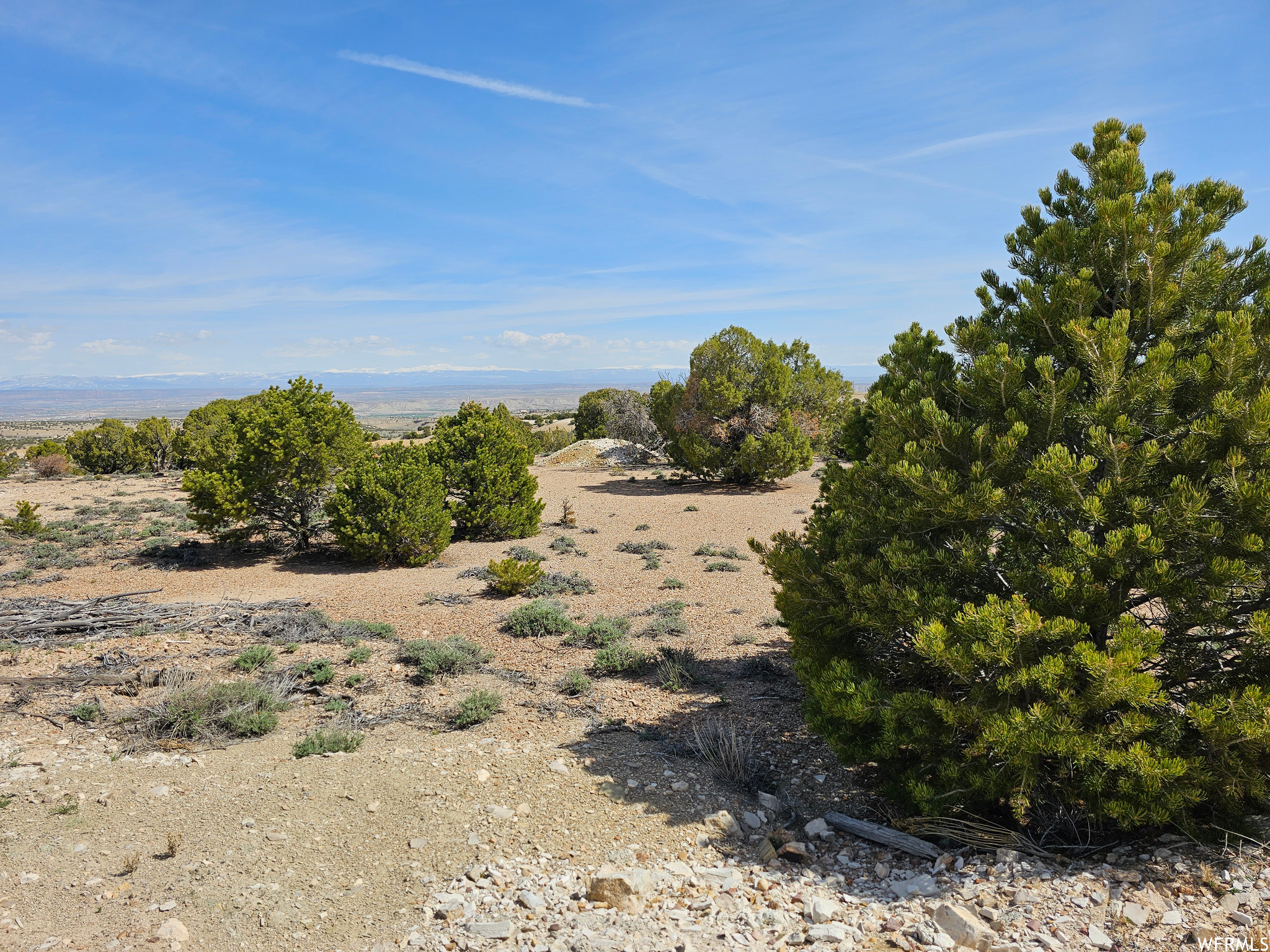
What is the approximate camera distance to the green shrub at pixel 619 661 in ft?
24.7

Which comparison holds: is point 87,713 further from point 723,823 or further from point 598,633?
point 723,823

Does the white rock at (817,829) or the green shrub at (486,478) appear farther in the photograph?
the green shrub at (486,478)

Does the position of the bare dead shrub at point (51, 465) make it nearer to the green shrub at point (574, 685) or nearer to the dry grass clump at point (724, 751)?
the green shrub at point (574, 685)

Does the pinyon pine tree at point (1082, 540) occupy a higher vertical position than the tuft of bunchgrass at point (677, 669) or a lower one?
higher

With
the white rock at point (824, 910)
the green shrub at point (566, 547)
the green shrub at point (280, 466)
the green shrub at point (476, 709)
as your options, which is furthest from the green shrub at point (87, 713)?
the green shrub at point (566, 547)

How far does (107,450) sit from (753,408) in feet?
90.2

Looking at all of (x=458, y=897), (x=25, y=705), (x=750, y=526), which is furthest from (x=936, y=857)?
(x=750, y=526)

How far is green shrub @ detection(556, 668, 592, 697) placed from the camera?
→ 695cm

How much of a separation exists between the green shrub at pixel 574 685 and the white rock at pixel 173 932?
12.4ft

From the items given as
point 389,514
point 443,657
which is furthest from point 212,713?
point 389,514

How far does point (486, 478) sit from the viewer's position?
15.0m

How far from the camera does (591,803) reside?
4812 mm

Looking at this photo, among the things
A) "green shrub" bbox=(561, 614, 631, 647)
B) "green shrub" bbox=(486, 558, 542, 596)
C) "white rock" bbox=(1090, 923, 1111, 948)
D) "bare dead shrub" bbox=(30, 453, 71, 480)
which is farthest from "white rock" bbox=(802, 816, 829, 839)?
"bare dead shrub" bbox=(30, 453, 71, 480)

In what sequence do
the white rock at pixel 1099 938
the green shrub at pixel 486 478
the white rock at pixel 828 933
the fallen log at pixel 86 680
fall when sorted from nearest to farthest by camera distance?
the white rock at pixel 1099 938 < the white rock at pixel 828 933 < the fallen log at pixel 86 680 < the green shrub at pixel 486 478
